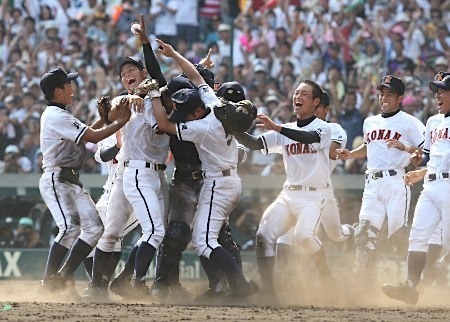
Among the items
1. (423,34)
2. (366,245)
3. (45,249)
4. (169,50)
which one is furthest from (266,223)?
(423,34)

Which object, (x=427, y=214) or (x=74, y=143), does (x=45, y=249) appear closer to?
(x=74, y=143)

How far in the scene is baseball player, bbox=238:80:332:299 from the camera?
966 centimetres

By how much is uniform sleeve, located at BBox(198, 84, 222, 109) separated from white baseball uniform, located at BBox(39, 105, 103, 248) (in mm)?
1100

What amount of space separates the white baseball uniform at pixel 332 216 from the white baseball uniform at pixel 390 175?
280 mm

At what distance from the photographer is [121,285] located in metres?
9.45

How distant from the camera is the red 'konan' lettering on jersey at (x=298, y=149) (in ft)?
32.0

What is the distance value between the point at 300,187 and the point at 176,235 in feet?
4.49

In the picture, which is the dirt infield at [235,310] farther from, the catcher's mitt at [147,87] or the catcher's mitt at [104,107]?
the catcher's mitt at [147,87]

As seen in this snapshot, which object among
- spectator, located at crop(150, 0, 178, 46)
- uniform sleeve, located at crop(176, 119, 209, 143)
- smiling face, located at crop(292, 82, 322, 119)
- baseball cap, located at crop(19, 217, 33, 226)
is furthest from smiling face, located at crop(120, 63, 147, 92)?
spectator, located at crop(150, 0, 178, 46)

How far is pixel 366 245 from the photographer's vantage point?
1034 centimetres

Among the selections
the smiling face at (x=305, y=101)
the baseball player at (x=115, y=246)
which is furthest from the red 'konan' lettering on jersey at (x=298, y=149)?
the baseball player at (x=115, y=246)

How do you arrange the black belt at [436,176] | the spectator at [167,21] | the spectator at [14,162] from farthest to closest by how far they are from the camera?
1. the spectator at [167,21]
2. the spectator at [14,162]
3. the black belt at [436,176]

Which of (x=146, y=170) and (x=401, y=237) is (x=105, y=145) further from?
(x=401, y=237)

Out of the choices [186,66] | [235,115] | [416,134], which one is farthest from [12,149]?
[235,115]
